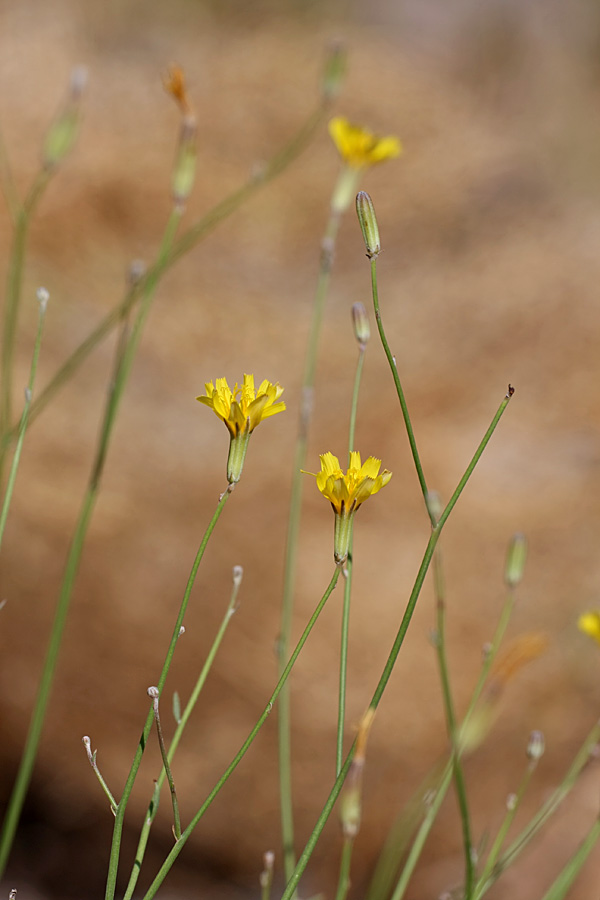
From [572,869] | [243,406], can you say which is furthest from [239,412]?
[572,869]

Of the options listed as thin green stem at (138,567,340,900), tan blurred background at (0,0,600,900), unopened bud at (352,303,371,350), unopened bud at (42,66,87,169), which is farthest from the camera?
tan blurred background at (0,0,600,900)

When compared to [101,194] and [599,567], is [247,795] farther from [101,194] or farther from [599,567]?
[101,194]

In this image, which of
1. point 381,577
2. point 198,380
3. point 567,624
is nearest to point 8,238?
point 198,380

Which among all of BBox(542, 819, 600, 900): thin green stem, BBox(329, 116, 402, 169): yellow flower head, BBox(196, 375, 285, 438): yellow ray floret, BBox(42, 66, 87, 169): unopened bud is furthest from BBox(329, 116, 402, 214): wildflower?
BBox(542, 819, 600, 900): thin green stem

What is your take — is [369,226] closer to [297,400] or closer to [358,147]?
[358,147]

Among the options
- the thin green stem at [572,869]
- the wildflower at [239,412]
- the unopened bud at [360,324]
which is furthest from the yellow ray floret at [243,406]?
the thin green stem at [572,869]

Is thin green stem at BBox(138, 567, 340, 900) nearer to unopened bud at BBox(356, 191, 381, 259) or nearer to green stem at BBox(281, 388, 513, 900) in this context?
green stem at BBox(281, 388, 513, 900)
